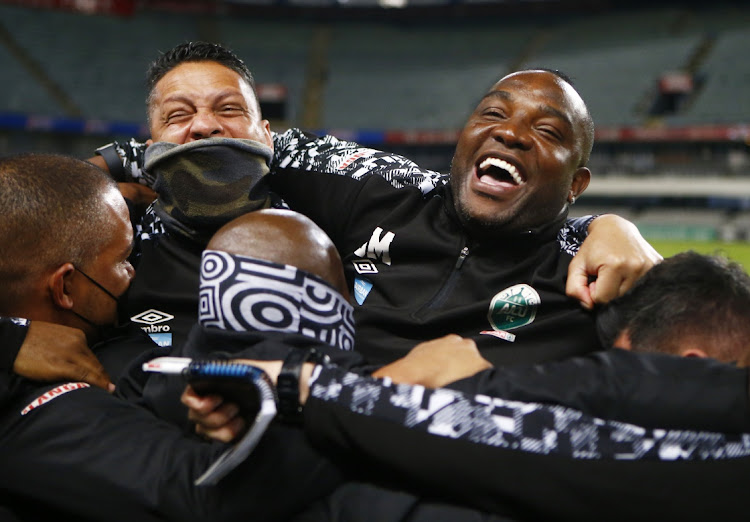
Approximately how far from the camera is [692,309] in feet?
4.94

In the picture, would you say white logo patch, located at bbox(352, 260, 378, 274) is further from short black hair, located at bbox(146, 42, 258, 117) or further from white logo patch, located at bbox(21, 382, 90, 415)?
white logo patch, located at bbox(21, 382, 90, 415)

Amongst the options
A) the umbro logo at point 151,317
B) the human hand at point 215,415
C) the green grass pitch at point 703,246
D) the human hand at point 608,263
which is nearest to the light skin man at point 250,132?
the human hand at point 608,263

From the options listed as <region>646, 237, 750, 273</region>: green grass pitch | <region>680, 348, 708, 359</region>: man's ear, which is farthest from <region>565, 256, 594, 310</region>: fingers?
<region>646, 237, 750, 273</region>: green grass pitch

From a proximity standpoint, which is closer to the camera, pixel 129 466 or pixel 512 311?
pixel 129 466

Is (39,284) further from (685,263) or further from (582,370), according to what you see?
(685,263)

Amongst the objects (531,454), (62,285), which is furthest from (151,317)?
(531,454)

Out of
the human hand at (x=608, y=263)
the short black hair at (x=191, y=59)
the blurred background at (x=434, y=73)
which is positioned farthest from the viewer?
the blurred background at (x=434, y=73)

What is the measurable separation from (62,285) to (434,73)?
22.2 metres

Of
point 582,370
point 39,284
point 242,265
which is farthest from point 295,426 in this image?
point 39,284

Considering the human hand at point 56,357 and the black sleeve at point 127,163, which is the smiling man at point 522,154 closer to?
the human hand at point 56,357

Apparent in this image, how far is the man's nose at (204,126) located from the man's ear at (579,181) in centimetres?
130

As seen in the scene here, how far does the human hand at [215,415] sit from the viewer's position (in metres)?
1.27

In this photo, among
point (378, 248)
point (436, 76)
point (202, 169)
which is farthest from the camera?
point (436, 76)

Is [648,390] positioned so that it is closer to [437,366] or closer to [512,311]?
[437,366]
